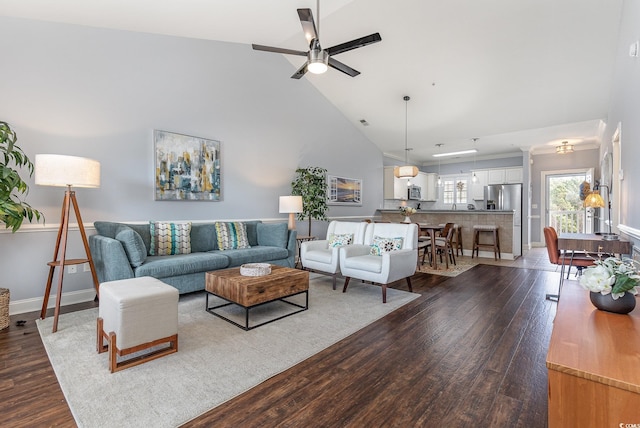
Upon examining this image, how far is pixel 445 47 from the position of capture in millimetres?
4574

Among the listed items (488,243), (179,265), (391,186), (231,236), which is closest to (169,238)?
(179,265)

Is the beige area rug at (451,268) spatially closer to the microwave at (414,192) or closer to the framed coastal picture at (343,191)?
the framed coastal picture at (343,191)

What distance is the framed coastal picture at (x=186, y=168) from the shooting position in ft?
13.5

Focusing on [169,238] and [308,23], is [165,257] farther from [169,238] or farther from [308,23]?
[308,23]

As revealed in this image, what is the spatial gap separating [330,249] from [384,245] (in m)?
0.85

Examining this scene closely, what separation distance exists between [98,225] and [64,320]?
104 centimetres

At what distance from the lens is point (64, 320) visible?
2.92m

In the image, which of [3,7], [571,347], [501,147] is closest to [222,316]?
[571,347]

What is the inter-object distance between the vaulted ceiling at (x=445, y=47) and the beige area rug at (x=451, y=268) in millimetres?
2997

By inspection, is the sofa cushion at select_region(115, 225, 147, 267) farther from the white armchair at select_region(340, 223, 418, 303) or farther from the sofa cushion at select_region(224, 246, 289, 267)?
the white armchair at select_region(340, 223, 418, 303)

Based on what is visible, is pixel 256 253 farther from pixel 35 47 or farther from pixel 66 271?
pixel 35 47

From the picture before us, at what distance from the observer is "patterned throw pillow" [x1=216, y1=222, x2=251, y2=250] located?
4.42 meters

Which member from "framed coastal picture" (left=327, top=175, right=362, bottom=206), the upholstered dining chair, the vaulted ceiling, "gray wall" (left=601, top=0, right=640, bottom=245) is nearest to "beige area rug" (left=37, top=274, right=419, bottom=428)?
the upholstered dining chair

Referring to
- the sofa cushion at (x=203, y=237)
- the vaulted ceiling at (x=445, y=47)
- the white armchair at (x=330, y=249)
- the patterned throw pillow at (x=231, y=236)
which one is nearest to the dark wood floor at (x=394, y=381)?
the white armchair at (x=330, y=249)
